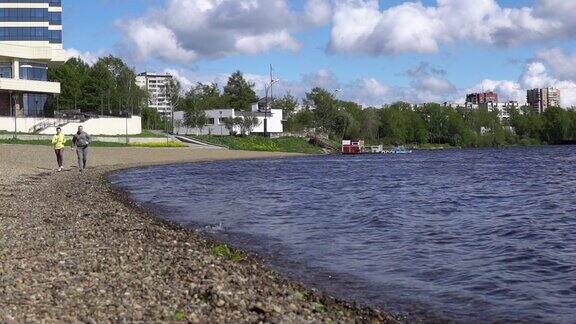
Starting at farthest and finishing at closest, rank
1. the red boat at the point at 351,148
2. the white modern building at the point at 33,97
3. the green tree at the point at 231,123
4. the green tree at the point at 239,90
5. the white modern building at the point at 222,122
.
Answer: the green tree at the point at 239,90 → the white modern building at the point at 222,122 → the green tree at the point at 231,123 → the red boat at the point at 351,148 → the white modern building at the point at 33,97

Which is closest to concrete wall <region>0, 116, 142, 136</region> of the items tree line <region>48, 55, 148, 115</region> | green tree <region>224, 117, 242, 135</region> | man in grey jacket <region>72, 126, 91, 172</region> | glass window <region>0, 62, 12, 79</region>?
glass window <region>0, 62, 12, 79</region>

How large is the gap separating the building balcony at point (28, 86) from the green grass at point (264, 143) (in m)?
26.1

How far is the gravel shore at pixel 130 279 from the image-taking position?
7809 mm

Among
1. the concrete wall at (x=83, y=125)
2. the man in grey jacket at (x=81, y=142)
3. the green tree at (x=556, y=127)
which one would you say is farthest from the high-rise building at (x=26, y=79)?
the green tree at (x=556, y=127)

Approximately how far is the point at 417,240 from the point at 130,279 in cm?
810

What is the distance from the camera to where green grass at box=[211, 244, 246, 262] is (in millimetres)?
12611

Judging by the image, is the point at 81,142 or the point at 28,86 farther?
the point at 28,86

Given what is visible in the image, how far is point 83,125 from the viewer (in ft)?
266

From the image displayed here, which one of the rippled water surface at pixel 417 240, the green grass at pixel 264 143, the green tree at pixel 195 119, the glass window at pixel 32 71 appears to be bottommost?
the rippled water surface at pixel 417 240

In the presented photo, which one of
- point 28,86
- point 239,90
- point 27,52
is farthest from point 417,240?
point 239,90

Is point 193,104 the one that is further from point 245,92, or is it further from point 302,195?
point 302,195

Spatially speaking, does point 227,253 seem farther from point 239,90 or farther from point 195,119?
point 239,90

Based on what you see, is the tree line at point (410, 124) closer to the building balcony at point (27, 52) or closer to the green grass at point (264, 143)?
the green grass at point (264, 143)

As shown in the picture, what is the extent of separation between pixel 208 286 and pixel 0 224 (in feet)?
26.2
